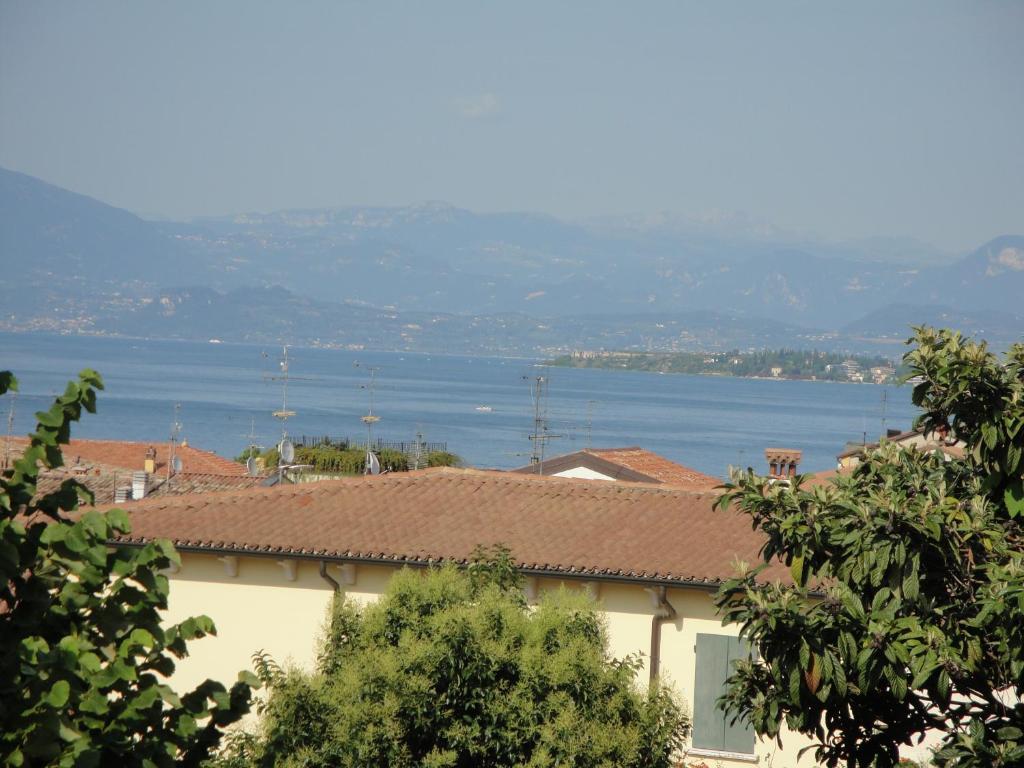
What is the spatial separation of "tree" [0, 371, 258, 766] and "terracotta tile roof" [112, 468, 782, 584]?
25.9 feet

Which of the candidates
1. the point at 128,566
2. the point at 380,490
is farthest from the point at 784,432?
the point at 128,566

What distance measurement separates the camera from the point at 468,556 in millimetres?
11500

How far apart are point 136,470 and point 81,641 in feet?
112

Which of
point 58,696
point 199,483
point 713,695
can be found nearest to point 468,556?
point 713,695

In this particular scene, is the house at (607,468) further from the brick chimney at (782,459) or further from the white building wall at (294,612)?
the white building wall at (294,612)

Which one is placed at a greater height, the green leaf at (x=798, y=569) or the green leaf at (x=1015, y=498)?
the green leaf at (x=1015, y=498)

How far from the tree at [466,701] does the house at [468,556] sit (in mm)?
3362

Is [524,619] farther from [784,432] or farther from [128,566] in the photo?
[784,432]

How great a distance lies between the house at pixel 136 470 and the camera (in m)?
24.1

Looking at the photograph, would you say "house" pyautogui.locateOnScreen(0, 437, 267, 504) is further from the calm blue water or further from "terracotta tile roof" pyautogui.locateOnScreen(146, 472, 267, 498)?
the calm blue water

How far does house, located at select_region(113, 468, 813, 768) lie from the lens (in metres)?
12.0

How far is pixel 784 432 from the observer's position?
139m

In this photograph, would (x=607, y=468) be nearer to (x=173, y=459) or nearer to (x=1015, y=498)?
(x=173, y=459)

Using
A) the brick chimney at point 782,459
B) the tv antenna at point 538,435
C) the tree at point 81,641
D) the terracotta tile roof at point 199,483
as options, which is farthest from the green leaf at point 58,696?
the tv antenna at point 538,435
